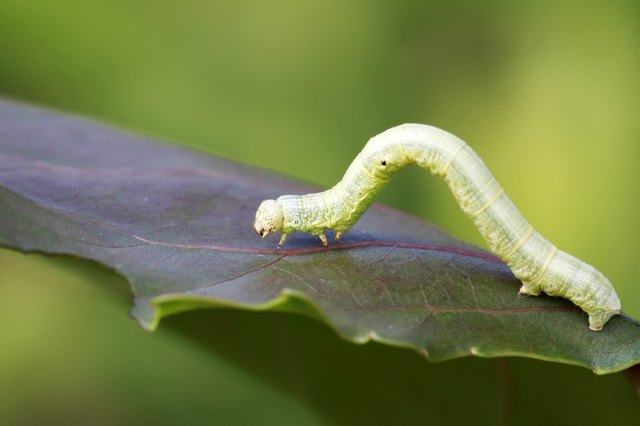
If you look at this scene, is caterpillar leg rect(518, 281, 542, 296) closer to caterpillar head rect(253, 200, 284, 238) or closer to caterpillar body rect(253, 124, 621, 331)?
caterpillar body rect(253, 124, 621, 331)

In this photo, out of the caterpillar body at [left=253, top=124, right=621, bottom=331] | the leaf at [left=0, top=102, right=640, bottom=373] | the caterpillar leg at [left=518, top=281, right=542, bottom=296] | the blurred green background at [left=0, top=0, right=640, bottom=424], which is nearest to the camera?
the leaf at [left=0, top=102, right=640, bottom=373]

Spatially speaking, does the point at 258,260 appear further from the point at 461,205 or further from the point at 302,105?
the point at 302,105

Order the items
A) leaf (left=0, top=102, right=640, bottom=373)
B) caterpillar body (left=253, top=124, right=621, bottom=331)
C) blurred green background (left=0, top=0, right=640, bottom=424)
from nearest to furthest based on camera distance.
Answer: leaf (left=0, top=102, right=640, bottom=373)
caterpillar body (left=253, top=124, right=621, bottom=331)
blurred green background (left=0, top=0, right=640, bottom=424)

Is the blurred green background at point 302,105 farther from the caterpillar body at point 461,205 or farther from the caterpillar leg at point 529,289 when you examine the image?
the caterpillar leg at point 529,289

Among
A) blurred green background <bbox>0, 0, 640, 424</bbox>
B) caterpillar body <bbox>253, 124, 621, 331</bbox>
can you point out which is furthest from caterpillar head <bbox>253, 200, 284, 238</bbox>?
blurred green background <bbox>0, 0, 640, 424</bbox>

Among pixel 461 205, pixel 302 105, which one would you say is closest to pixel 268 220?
pixel 461 205

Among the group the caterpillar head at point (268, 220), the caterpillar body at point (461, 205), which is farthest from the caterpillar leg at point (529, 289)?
the caterpillar head at point (268, 220)

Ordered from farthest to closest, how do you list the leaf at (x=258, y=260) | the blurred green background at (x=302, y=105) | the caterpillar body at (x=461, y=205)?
the blurred green background at (x=302, y=105), the caterpillar body at (x=461, y=205), the leaf at (x=258, y=260)
